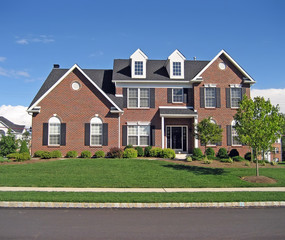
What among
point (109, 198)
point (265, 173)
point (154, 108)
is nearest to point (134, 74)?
point (154, 108)

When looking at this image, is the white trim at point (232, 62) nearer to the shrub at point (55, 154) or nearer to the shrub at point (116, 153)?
the shrub at point (116, 153)

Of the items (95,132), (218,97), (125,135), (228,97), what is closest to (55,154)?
(95,132)

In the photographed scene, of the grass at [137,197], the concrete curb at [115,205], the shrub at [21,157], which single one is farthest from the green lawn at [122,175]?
the concrete curb at [115,205]

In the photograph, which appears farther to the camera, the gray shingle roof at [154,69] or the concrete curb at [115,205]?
the gray shingle roof at [154,69]

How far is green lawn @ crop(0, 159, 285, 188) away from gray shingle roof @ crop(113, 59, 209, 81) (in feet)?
31.3

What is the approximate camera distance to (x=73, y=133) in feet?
70.1

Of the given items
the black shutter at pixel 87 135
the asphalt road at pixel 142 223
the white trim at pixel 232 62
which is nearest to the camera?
the asphalt road at pixel 142 223

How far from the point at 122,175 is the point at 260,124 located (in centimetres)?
785

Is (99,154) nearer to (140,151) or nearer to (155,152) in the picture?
(140,151)

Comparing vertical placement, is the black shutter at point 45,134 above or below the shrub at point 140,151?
above

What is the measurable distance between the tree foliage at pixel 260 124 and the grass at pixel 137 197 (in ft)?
13.3

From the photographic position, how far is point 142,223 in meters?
6.98

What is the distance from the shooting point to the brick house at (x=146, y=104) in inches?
844

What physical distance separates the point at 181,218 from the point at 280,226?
2599 mm
